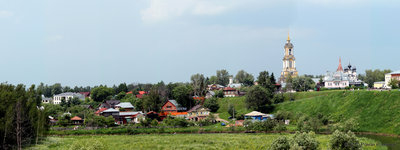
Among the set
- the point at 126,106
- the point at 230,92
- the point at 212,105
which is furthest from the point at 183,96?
the point at 230,92

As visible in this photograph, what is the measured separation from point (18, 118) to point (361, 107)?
50.7 metres

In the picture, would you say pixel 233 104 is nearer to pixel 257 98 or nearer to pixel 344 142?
pixel 257 98

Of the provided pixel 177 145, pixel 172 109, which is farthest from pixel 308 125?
pixel 172 109

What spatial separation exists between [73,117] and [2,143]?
39.3m

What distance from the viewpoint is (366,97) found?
66125mm

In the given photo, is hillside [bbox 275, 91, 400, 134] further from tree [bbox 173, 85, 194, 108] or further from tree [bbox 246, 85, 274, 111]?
tree [bbox 173, 85, 194, 108]

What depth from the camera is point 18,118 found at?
3881 cm

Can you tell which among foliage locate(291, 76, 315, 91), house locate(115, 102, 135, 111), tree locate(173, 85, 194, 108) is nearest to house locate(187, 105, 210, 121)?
tree locate(173, 85, 194, 108)

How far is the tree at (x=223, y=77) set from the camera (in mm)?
171875

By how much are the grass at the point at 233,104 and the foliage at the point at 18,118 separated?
128 feet

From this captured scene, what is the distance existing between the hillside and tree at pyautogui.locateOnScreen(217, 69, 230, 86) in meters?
91.0

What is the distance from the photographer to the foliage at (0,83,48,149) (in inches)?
1543

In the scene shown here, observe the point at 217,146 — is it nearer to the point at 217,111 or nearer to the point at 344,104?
the point at 344,104

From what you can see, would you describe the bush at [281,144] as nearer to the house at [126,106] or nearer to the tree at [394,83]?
the tree at [394,83]
